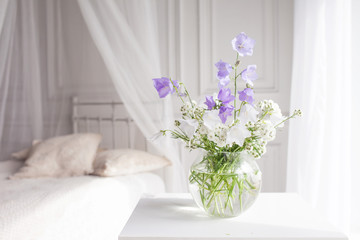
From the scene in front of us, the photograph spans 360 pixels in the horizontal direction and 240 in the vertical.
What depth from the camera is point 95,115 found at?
308cm

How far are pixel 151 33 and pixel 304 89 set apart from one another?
3.27ft

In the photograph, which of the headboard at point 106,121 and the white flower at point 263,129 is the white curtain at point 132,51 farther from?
the white flower at point 263,129

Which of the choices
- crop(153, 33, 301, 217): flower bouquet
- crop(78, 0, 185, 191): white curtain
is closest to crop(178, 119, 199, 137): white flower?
crop(153, 33, 301, 217): flower bouquet

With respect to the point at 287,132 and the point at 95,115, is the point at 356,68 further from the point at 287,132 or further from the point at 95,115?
the point at 95,115

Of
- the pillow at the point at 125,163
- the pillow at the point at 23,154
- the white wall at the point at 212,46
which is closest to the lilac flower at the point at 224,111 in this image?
the pillow at the point at 125,163

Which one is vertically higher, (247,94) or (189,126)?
(247,94)

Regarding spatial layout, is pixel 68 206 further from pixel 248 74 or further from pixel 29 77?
pixel 29 77

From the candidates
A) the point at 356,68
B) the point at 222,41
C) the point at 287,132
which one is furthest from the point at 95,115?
the point at 356,68

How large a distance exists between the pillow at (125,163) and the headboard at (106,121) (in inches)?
14.4

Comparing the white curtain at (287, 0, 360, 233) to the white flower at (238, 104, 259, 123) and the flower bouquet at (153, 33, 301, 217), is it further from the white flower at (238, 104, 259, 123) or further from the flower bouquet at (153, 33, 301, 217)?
the white flower at (238, 104, 259, 123)

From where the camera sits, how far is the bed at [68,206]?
1.62 m

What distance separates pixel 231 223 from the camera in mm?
1326

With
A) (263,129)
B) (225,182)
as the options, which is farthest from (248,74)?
(225,182)

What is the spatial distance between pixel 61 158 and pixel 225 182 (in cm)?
155
